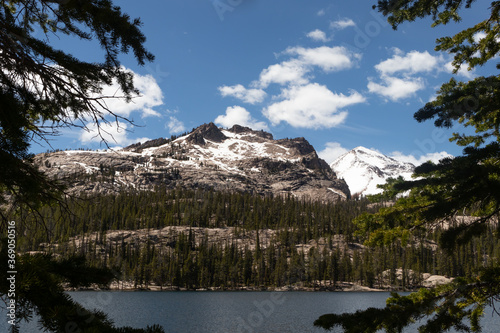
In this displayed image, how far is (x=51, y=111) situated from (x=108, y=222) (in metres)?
173

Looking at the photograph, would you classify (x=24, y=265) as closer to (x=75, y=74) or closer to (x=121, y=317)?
(x=75, y=74)

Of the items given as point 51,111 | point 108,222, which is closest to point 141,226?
point 108,222

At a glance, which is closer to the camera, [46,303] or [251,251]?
[46,303]

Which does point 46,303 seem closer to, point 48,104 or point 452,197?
point 48,104

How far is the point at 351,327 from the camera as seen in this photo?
6.29 meters

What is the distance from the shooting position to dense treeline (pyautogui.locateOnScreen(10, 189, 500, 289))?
121000 millimetres

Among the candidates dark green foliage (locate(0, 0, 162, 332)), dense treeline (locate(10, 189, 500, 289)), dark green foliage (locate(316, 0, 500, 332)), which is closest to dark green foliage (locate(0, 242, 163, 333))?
dark green foliage (locate(0, 0, 162, 332))

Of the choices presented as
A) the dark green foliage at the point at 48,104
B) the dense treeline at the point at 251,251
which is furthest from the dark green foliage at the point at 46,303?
the dense treeline at the point at 251,251

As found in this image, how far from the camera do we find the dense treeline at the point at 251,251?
121 m

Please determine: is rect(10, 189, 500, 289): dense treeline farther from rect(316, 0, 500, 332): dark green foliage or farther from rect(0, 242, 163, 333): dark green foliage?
rect(0, 242, 163, 333): dark green foliage

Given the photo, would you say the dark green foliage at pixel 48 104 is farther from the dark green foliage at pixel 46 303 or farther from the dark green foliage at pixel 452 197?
the dark green foliage at pixel 452 197

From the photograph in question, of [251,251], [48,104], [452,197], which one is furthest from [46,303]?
[251,251]

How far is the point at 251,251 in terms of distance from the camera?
137250mm

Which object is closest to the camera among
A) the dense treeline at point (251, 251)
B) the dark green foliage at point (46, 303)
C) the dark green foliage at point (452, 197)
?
the dark green foliage at point (46, 303)
